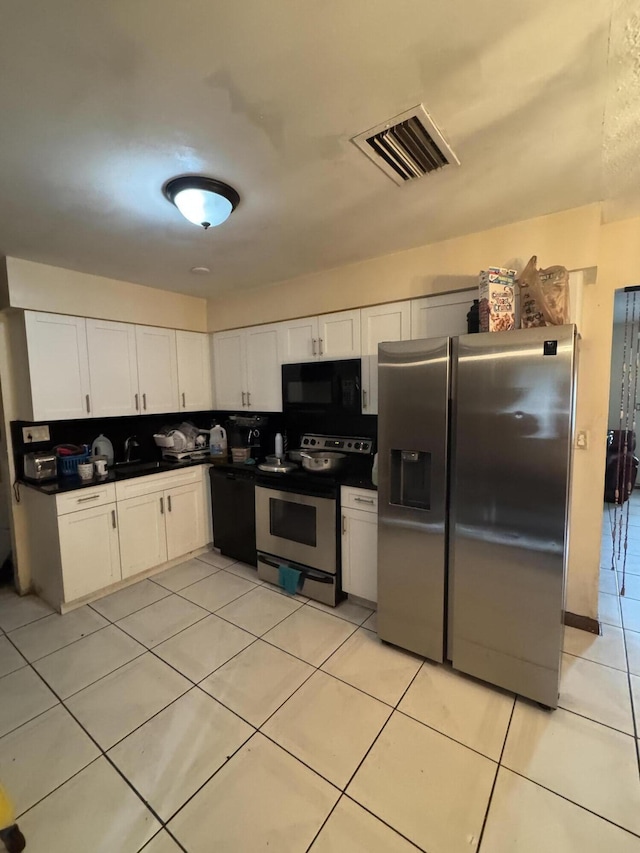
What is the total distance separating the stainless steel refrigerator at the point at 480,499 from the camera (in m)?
1.68

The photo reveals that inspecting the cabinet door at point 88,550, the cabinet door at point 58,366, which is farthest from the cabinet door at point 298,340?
the cabinet door at point 88,550

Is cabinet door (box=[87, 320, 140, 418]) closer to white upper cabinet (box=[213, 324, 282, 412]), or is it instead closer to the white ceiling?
white upper cabinet (box=[213, 324, 282, 412])

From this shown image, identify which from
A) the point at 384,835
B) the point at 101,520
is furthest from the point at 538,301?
the point at 101,520

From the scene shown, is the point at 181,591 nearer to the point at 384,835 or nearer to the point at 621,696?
the point at 384,835

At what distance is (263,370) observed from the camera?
3410 mm

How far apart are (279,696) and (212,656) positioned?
0.50 meters

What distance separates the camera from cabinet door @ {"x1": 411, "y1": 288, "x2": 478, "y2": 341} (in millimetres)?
2346

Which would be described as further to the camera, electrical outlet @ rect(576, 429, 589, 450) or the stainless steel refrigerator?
electrical outlet @ rect(576, 429, 589, 450)

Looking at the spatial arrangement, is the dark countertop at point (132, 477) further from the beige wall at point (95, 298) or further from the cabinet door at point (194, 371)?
the beige wall at point (95, 298)

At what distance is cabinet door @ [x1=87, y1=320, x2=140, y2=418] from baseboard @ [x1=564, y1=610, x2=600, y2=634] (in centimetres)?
356

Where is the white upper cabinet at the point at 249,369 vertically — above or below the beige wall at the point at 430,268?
below

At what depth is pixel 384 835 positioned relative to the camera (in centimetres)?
128

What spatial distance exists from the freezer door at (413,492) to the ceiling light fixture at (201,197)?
3.45 feet

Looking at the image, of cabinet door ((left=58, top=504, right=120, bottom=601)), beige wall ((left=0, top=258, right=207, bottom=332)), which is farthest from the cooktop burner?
beige wall ((left=0, top=258, right=207, bottom=332))
